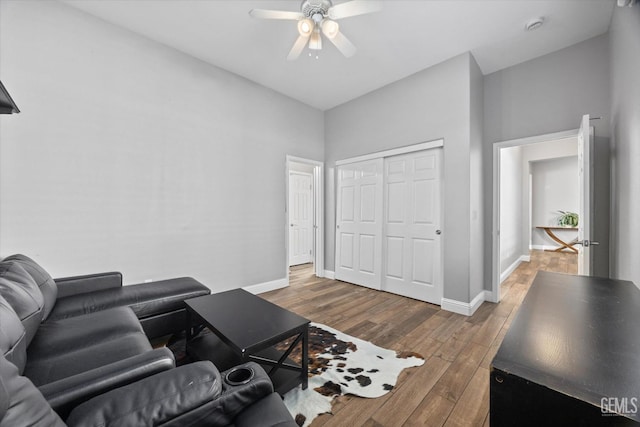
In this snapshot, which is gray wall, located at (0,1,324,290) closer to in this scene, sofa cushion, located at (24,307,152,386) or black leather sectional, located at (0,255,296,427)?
black leather sectional, located at (0,255,296,427)

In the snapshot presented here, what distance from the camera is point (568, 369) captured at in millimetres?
669

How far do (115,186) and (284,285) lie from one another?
8.25ft

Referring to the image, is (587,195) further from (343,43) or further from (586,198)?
(343,43)

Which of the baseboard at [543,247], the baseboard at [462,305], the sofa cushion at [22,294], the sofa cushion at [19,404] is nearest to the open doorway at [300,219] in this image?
the baseboard at [462,305]

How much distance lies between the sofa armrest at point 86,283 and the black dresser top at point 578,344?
2.82 metres

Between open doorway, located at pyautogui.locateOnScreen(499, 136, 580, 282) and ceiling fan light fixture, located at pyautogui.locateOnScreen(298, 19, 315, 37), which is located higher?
ceiling fan light fixture, located at pyautogui.locateOnScreen(298, 19, 315, 37)

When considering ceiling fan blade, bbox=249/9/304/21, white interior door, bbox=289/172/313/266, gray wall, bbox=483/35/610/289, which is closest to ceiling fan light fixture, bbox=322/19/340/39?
ceiling fan blade, bbox=249/9/304/21

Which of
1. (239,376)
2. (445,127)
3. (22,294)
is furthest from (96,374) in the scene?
(445,127)

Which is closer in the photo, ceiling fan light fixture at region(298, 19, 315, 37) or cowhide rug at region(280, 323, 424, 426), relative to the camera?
cowhide rug at region(280, 323, 424, 426)

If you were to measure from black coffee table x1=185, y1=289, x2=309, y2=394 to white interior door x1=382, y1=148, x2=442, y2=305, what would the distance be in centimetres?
223

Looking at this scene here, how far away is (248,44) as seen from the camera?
2.88 meters

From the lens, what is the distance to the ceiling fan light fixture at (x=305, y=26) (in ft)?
7.13

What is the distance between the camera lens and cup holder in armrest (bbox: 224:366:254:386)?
929 millimetres

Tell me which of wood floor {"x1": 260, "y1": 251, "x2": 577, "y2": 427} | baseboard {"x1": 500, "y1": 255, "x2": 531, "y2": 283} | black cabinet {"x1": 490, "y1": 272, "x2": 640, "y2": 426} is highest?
black cabinet {"x1": 490, "y1": 272, "x2": 640, "y2": 426}
